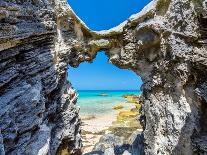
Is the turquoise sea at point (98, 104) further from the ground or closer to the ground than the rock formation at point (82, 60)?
closer to the ground

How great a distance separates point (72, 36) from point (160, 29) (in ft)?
13.4

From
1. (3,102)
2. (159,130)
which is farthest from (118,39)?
(3,102)

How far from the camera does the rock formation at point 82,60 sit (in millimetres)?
7418

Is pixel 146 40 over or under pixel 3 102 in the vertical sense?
over

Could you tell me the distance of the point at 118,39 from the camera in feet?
41.4

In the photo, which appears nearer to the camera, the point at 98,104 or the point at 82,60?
the point at 82,60

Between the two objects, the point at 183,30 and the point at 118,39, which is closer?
the point at 183,30

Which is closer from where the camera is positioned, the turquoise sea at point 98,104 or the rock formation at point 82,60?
the rock formation at point 82,60

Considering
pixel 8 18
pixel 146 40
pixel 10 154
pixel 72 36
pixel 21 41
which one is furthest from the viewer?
pixel 72 36

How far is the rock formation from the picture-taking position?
24.3ft

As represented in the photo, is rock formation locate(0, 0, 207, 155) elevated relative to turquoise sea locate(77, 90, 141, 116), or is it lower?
elevated

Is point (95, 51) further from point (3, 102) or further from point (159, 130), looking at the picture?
point (3, 102)

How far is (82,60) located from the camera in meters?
13.3

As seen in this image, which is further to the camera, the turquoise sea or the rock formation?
the turquoise sea
